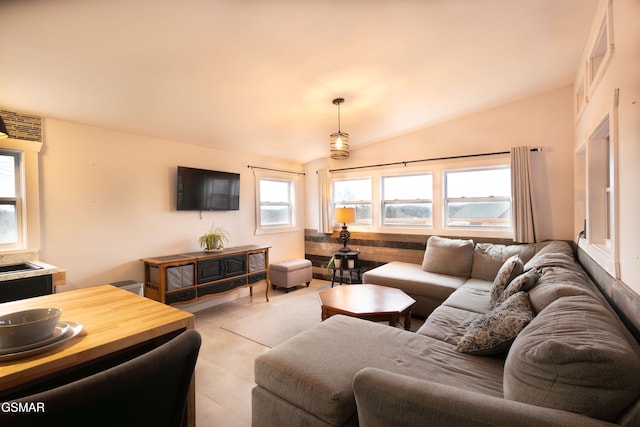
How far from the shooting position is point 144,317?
49.3 inches

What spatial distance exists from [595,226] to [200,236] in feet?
13.8

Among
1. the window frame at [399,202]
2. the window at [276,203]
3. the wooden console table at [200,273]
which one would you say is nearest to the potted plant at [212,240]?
the wooden console table at [200,273]

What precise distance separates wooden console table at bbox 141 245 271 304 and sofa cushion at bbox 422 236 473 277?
7.82 feet

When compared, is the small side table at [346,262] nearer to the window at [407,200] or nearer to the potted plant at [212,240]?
the window at [407,200]

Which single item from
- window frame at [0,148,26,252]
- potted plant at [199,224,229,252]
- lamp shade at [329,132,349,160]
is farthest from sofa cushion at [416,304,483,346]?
window frame at [0,148,26,252]

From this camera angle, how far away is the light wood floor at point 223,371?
1.93m

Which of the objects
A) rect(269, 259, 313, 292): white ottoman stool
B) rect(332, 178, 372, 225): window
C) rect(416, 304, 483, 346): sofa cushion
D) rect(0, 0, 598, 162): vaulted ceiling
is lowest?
rect(269, 259, 313, 292): white ottoman stool

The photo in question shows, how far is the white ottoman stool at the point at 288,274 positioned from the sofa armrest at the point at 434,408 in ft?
12.0

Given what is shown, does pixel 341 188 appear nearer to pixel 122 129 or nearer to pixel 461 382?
pixel 122 129

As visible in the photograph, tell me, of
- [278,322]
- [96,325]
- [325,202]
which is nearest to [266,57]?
[96,325]

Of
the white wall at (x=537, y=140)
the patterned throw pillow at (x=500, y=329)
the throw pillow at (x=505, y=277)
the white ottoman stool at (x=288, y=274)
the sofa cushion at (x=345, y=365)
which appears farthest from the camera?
the white ottoman stool at (x=288, y=274)

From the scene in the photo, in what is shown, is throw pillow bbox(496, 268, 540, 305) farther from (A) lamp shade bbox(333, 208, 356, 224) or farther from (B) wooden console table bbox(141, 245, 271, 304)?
(B) wooden console table bbox(141, 245, 271, 304)

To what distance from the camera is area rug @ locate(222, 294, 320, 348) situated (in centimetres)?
311

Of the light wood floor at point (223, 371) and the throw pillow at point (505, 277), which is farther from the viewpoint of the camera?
the throw pillow at point (505, 277)
